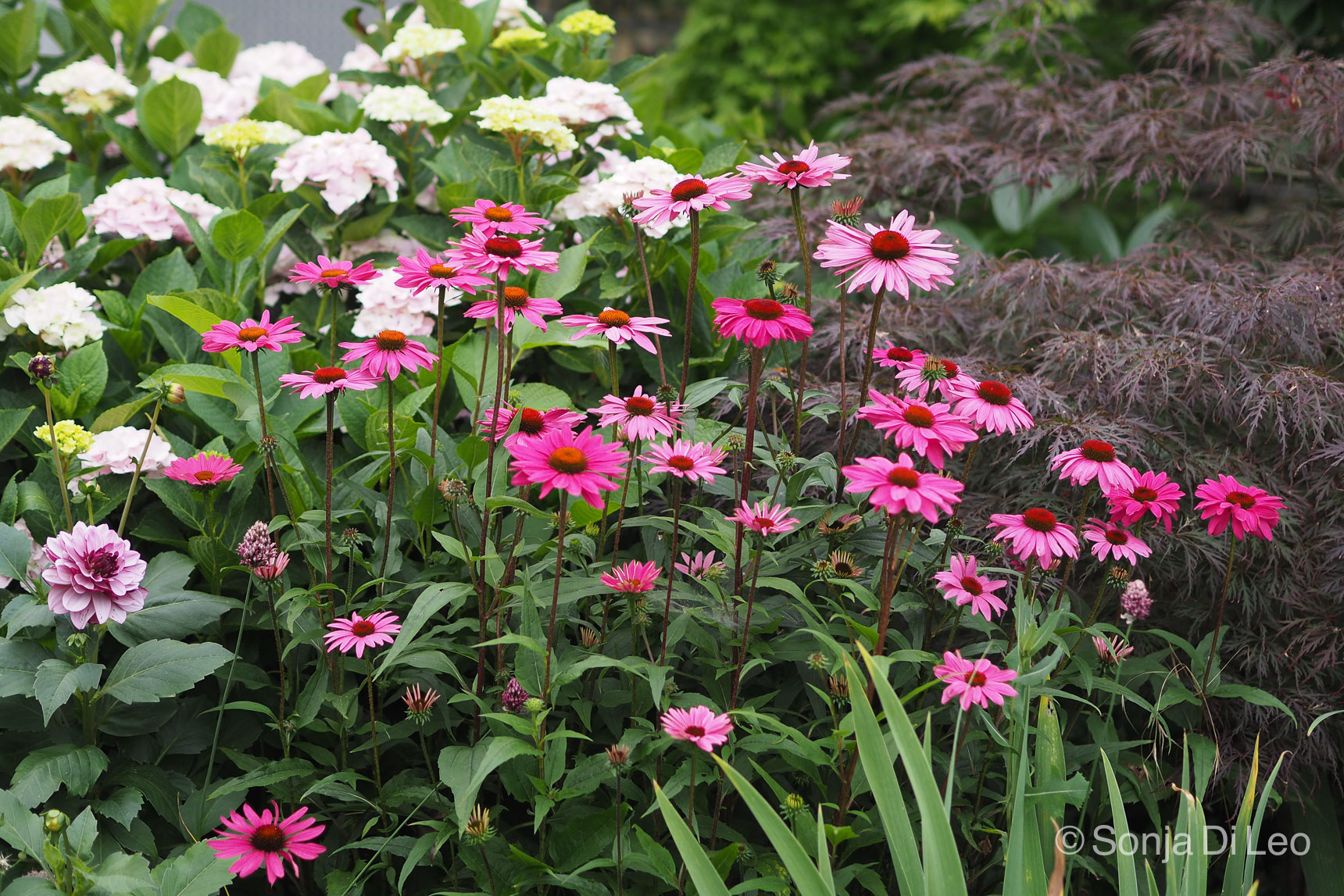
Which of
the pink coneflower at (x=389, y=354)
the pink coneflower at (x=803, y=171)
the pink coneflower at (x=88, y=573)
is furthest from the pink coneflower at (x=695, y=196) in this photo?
the pink coneflower at (x=88, y=573)

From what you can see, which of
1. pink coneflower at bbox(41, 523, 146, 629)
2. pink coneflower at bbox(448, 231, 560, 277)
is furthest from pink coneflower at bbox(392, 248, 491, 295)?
pink coneflower at bbox(41, 523, 146, 629)

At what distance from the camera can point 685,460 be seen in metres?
1.19


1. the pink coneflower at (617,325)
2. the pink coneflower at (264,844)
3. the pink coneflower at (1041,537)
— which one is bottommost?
the pink coneflower at (264,844)

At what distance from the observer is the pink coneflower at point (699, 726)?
3.35 ft

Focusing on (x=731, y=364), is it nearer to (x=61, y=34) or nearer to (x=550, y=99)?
(x=550, y=99)

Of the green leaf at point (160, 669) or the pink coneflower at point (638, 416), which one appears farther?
the green leaf at point (160, 669)

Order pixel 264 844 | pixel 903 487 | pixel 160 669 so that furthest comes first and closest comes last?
pixel 160 669 → pixel 264 844 → pixel 903 487

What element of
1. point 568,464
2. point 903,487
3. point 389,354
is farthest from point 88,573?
point 903,487

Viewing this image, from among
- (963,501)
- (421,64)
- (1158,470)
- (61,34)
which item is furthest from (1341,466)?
(61,34)

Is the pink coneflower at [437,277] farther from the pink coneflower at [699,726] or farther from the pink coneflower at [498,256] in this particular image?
the pink coneflower at [699,726]

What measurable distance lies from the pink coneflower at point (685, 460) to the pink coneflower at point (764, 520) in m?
0.06

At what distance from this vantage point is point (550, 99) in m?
2.03

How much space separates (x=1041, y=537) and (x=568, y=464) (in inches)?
22.5

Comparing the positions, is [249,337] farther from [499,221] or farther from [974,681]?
[974,681]
